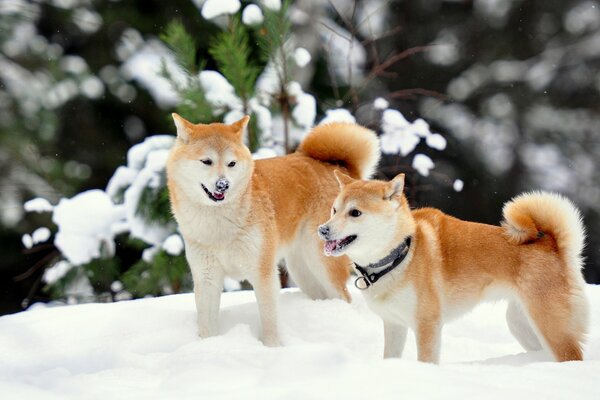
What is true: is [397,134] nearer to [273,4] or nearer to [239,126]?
[273,4]

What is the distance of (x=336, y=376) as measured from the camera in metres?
2.42

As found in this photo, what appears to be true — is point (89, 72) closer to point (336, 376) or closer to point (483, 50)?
point (483, 50)

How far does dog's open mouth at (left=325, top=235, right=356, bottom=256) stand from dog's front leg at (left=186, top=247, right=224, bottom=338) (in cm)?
77

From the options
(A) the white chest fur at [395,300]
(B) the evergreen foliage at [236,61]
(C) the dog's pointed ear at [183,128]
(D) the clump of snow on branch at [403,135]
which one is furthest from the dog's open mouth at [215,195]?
(D) the clump of snow on branch at [403,135]

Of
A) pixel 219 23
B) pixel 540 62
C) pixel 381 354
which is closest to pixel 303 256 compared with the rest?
pixel 381 354

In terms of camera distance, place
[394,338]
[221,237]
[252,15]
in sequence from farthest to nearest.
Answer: [252,15], [221,237], [394,338]

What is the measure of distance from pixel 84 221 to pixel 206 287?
2.10m

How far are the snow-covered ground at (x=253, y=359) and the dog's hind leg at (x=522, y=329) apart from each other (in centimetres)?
9

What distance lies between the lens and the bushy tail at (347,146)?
455 centimetres

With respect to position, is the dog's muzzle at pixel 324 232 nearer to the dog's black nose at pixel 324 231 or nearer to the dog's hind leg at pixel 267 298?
the dog's black nose at pixel 324 231

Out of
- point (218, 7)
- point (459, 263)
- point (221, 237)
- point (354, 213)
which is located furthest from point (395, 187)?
point (218, 7)

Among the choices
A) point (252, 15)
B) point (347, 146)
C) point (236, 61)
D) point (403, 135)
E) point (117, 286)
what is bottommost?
point (117, 286)

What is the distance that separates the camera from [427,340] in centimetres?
336

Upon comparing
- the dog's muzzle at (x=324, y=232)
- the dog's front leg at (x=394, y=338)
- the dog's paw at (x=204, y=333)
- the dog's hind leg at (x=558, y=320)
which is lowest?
the dog's paw at (x=204, y=333)
